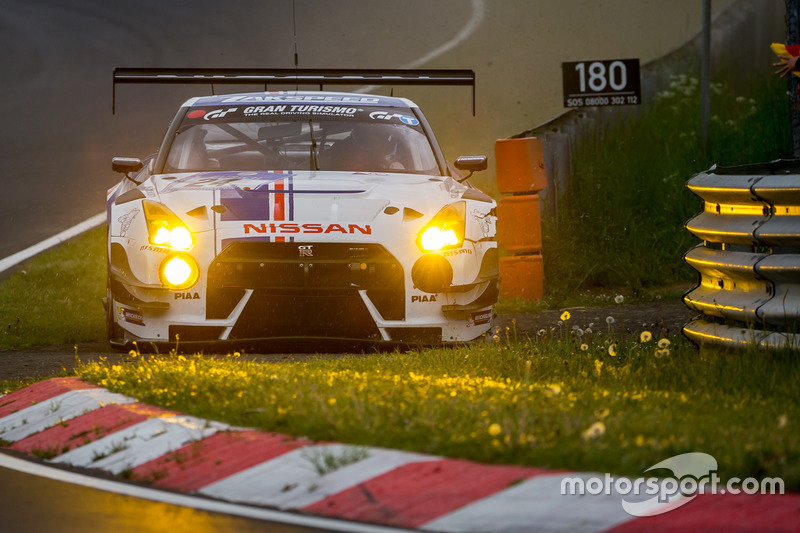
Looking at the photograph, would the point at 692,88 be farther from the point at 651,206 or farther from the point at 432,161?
the point at 432,161

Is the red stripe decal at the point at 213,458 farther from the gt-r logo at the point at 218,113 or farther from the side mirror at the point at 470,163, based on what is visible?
the gt-r logo at the point at 218,113

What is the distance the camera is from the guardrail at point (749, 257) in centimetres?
704

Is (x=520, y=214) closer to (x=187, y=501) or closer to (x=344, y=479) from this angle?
(x=344, y=479)

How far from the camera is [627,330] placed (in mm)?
A: 10281

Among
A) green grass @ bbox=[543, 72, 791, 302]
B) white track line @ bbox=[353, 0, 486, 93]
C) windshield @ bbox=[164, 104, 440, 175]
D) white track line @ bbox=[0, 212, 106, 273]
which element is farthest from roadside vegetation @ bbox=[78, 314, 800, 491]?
white track line @ bbox=[353, 0, 486, 93]

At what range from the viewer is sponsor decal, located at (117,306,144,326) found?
8.62m

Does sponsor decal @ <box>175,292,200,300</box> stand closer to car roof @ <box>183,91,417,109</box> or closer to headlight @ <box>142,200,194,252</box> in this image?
headlight @ <box>142,200,194,252</box>

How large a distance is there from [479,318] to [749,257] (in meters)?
2.11

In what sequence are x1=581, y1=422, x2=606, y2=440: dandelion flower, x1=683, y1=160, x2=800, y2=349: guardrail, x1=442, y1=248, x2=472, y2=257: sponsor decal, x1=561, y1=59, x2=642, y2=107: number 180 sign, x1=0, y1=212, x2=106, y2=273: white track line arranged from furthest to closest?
1. x1=561, y1=59, x2=642, y2=107: number 180 sign
2. x1=0, y1=212, x2=106, y2=273: white track line
3. x1=442, y1=248, x2=472, y2=257: sponsor decal
4. x1=683, y1=160, x2=800, y2=349: guardrail
5. x1=581, y1=422, x2=606, y2=440: dandelion flower

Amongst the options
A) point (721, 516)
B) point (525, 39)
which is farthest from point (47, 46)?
point (721, 516)

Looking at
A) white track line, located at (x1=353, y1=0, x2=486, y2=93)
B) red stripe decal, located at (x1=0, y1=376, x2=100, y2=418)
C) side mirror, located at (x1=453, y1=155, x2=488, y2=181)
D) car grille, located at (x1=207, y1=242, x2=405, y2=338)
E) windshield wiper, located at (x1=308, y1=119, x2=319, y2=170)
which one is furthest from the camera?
white track line, located at (x1=353, y1=0, x2=486, y2=93)

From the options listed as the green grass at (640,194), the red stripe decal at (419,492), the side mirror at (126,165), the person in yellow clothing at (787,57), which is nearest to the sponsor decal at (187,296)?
the side mirror at (126,165)

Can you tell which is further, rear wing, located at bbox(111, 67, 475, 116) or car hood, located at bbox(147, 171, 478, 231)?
rear wing, located at bbox(111, 67, 475, 116)

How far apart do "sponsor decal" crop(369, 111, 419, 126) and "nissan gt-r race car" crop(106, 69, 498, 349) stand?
1138 millimetres
